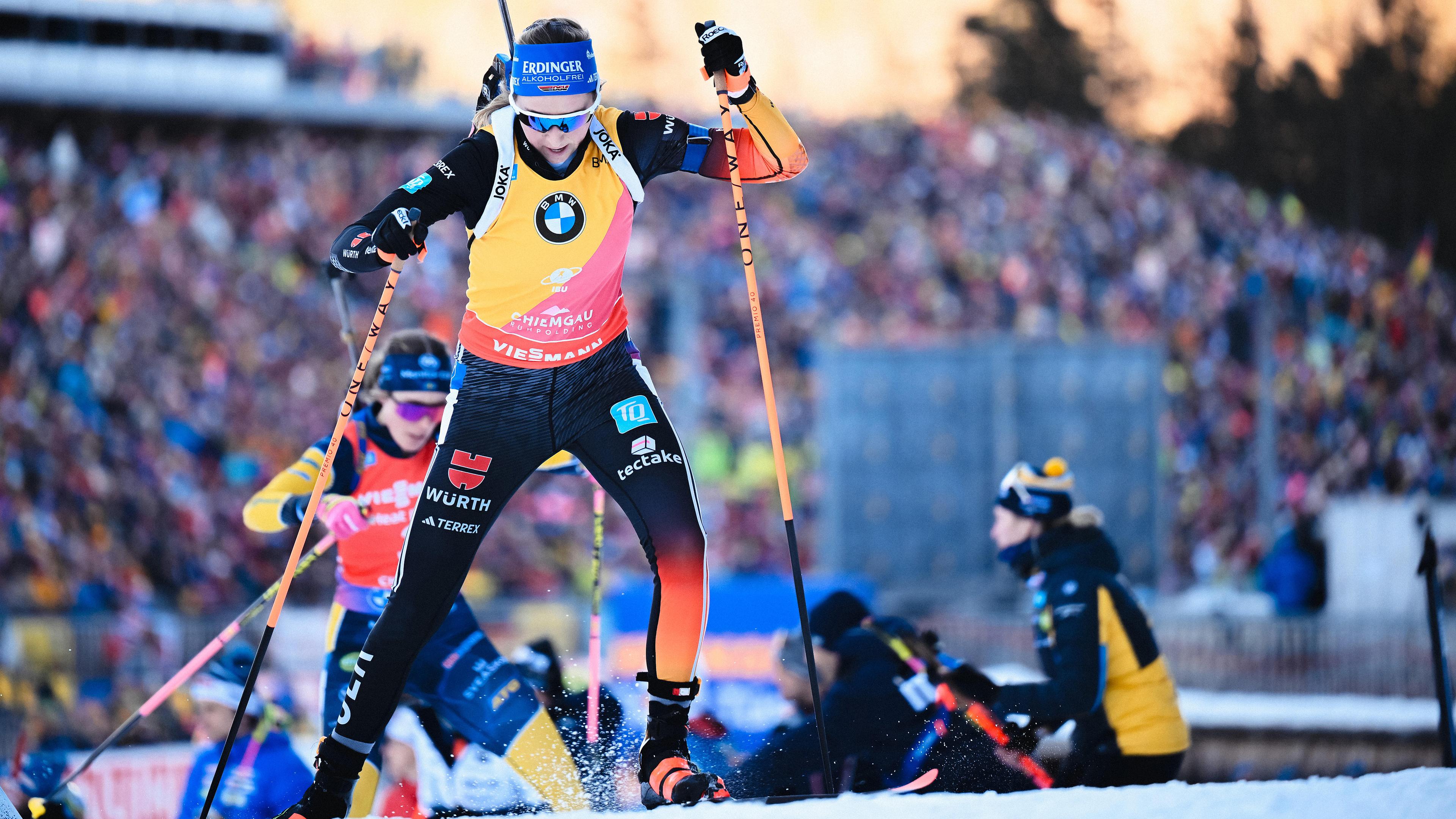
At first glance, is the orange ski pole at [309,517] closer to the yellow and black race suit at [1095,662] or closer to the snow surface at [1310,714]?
the yellow and black race suit at [1095,662]

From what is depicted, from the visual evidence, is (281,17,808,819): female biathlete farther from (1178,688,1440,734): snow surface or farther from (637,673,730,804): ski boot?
(1178,688,1440,734): snow surface

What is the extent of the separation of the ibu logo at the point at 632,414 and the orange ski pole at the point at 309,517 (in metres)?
0.74

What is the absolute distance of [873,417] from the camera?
14.0 m

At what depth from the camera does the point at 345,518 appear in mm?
4980

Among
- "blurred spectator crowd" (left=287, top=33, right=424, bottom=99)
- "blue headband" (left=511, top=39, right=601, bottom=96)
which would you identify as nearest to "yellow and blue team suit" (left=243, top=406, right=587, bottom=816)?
"blue headband" (left=511, top=39, right=601, bottom=96)

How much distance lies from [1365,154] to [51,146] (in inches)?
1245

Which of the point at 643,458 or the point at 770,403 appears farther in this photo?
Answer: the point at 770,403

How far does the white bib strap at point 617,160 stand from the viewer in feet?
13.5

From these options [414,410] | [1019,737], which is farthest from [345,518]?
[1019,737]

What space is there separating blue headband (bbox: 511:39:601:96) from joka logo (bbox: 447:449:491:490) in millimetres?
1067

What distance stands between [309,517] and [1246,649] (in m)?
9.41

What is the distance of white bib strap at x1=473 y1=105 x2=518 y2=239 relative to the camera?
401 cm

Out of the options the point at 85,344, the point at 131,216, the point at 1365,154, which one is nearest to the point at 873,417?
the point at 85,344

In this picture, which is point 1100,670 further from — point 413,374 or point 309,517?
→ point 309,517
